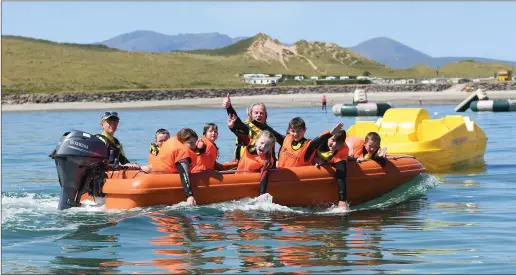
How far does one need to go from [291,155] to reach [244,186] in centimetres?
99

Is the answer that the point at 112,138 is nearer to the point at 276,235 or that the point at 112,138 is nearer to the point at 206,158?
the point at 206,158

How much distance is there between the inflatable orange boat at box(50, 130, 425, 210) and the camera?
12.5 meters

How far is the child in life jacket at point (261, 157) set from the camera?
12.6 meters

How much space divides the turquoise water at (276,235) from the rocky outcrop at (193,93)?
2121 inches

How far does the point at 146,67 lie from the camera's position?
4178 inches

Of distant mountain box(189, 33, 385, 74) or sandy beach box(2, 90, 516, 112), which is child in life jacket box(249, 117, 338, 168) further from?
distant mountain box(189, 33, 385, 74)

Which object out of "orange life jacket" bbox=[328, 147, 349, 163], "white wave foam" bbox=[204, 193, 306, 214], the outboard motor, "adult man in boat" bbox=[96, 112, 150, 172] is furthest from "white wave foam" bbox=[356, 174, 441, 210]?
the outboard motor

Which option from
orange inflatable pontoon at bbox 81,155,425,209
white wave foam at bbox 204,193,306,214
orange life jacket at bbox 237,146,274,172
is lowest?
white wave foam at bbox 204,193,306,214

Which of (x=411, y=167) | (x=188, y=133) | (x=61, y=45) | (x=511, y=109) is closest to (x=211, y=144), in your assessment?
(x=188, y=133)

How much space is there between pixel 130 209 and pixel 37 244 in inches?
78.6

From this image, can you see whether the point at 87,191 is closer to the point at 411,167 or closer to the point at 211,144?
the point at 211,144

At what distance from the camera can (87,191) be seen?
12930mm

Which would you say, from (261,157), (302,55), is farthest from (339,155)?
(302,55)

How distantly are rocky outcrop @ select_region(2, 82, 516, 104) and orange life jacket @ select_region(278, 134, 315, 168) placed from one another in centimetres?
5635
